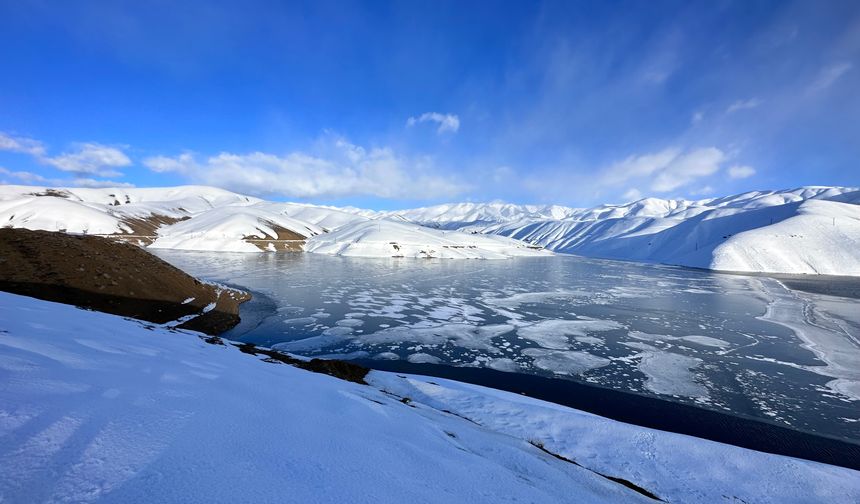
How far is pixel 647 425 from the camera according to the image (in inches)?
404

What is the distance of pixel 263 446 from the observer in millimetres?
3410

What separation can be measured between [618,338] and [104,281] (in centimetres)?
2482

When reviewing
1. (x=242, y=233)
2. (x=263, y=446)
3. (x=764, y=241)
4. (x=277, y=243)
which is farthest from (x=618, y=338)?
(x=242, y=233)

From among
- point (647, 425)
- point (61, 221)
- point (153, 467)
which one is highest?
point (61, 221)

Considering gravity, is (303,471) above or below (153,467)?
below

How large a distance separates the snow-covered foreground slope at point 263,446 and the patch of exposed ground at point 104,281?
332 inches

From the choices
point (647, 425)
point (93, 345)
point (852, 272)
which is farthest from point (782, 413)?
point (852, 272)

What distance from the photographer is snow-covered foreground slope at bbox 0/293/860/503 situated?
2.62 m

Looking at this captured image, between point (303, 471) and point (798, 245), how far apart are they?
104344mm

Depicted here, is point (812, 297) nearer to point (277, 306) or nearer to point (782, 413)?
point (782, 413)

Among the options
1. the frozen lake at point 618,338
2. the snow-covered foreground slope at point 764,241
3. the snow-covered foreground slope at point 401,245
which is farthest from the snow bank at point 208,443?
the snow-covered foreground slope at point 764,241

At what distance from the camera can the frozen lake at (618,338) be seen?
12.6 metres

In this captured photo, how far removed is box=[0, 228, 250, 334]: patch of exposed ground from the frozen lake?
8.17 feet

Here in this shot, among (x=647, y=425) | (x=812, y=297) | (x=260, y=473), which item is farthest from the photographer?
(x=812, y=297)
